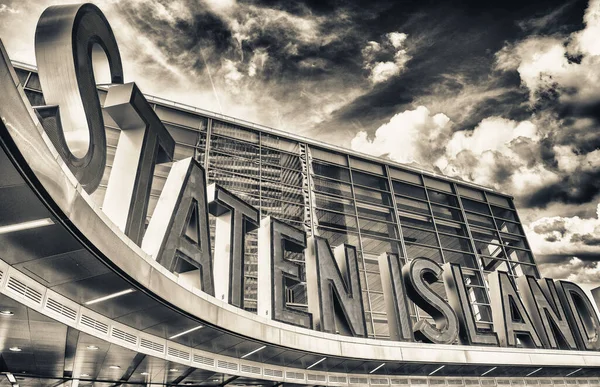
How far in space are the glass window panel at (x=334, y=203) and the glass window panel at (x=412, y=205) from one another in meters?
3.82

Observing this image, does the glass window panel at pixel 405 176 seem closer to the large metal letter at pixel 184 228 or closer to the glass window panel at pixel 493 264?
the glass window panel at pixel 493 264

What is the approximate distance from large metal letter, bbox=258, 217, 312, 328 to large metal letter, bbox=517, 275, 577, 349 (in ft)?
35.0

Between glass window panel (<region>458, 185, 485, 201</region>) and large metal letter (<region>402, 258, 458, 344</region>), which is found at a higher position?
glass window panel (<region>458, 185, 485, 201</region>)

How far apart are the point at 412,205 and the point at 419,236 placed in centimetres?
225

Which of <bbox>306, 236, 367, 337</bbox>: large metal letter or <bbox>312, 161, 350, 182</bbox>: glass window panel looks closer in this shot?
<bbox>306, 236, 367, 337</bbox>: large metal letter

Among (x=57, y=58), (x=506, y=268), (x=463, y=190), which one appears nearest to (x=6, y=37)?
(x=57, y=58)

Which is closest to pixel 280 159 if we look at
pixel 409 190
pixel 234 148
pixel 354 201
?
pixel 234 148

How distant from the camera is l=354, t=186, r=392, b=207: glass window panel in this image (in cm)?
2948

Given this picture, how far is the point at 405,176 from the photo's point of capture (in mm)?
31938

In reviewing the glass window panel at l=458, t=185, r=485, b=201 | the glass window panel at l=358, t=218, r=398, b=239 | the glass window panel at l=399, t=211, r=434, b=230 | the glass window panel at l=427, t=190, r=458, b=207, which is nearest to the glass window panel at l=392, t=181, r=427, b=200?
the glass window panel at l=427, t=190, r=458, b=207

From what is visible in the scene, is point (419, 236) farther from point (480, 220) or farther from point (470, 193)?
point (470, 193)

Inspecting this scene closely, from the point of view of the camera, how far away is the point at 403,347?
14344mm

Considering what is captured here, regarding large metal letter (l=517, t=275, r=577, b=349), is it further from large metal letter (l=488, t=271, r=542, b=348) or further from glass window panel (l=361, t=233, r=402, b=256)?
glass window panel (l=361, t=233, r=402, b=256)

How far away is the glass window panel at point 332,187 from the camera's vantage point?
92.6 ft
